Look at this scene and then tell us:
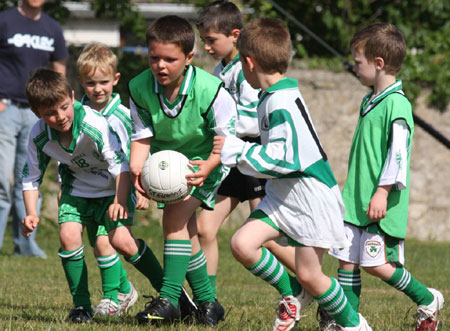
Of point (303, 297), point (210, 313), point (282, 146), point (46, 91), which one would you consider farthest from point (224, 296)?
point (282, 146)

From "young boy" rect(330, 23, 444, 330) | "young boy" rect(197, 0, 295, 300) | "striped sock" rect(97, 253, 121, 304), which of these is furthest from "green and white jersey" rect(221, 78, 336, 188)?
"striped sock" rect(97, 253, 121, 304)

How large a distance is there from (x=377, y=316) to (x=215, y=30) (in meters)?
2.19

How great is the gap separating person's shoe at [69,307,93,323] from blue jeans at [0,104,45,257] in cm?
408

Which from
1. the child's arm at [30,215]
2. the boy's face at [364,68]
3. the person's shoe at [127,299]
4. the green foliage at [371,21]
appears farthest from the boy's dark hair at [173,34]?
the green foliage at [371,21]

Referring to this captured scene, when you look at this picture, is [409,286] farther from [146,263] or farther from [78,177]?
[78,177]

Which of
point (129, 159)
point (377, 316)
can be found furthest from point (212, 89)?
point (377, 316)

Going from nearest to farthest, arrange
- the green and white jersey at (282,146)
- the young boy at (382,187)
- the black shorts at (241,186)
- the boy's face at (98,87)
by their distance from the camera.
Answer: the green and white jersey at (282,146)
the young boy at (382,187)
the black shorts at (241,186)
the boy's face at (98,87)

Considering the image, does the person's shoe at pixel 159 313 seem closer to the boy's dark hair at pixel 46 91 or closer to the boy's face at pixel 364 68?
the boy's dark hair at pixel 46 91

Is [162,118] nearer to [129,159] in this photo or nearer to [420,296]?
[129,159]

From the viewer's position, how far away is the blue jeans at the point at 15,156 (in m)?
8.73

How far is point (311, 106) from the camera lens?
1308cm

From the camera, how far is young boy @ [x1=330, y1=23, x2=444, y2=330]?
470 cm

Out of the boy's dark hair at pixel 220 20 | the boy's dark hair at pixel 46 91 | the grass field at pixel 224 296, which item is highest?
the boy's dark hair at pixel 220 20

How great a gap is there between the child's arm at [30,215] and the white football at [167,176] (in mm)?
754
